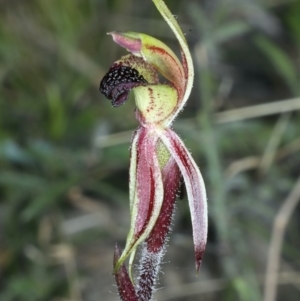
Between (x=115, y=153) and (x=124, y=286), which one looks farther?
(x=115, y=153)

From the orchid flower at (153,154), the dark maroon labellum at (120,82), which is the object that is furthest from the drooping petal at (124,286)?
the dark maroon labellum at (120,82)

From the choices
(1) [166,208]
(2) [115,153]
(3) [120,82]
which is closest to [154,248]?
(1) [166,208]

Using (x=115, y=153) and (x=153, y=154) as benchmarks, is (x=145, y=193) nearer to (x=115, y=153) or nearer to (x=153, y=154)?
(x=153, y=154)

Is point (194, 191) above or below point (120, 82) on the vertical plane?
below

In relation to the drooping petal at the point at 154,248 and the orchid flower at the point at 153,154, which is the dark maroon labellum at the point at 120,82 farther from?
the drooping petal at the point at 154,248

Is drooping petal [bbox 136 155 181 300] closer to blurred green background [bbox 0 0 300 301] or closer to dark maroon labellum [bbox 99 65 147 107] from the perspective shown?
dark maroon labellum [bbox 99 65 147 107]

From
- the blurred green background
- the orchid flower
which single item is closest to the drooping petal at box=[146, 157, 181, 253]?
the orchid flower
